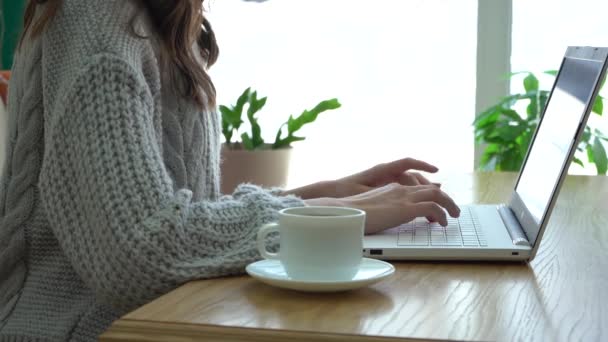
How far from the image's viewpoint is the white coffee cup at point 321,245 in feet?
2.43

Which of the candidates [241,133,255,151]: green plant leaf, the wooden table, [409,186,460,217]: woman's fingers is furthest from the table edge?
[241,133,255,151]: green plant leaf

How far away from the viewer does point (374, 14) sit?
9.84 feet

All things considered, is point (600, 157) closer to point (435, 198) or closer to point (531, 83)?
point (531, 83)

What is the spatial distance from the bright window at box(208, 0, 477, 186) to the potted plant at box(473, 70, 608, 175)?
0.25m

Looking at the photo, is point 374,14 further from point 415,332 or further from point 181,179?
point 415,332

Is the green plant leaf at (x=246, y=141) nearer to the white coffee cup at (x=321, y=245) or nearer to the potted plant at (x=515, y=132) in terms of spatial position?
the potted plant at (x=515, y=132)

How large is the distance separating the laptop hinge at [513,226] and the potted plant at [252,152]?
4.16 feet

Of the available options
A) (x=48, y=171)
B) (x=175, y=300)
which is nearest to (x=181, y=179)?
(x=48, y=171)

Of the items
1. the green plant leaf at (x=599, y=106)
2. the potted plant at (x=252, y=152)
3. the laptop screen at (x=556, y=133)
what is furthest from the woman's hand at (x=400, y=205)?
the green plant leaf at (x=599, y=106)

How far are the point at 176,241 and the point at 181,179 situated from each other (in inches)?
9.2

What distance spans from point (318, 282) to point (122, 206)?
0.22m

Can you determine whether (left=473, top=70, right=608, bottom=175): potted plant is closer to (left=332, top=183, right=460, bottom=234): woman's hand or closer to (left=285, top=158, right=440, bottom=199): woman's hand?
(left=285, top=158, right=440, bottom=199): woman's hand

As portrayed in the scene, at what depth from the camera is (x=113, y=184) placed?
817 millimetres

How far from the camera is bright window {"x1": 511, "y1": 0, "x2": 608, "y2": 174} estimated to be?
2.80 m
